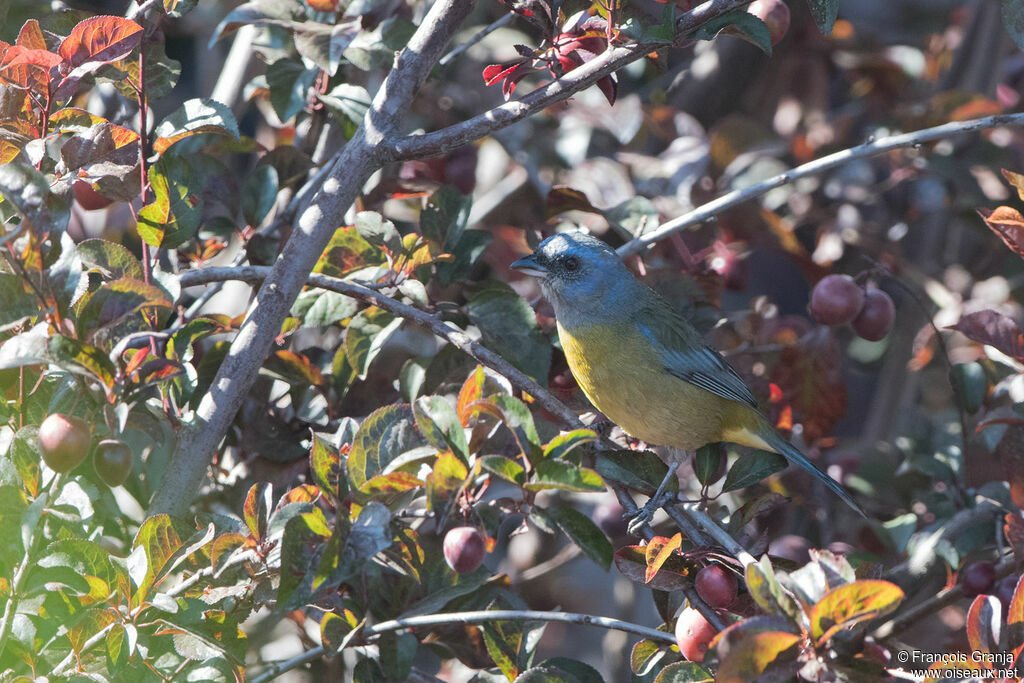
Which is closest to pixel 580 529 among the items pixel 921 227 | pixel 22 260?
pixel 22 260

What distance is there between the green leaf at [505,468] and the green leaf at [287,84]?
1.36 meters

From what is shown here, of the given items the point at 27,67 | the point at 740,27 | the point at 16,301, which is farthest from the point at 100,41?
the point at 740,27

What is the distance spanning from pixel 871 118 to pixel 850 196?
1006 mm

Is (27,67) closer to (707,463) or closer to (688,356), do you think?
(707,463)

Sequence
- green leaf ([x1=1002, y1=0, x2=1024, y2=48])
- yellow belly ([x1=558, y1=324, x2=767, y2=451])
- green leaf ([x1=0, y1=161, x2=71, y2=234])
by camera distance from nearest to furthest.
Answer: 1. green leaf ([x1=0, y1=161, x2=71, y2=234])
2. green leaf ([x1=1002, y1=0, x2=1024, y2=48])
3. yellow belly ([x1=558, y1=324, x2=767, y2=451])

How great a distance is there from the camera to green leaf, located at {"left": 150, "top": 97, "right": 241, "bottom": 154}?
2.17 metres

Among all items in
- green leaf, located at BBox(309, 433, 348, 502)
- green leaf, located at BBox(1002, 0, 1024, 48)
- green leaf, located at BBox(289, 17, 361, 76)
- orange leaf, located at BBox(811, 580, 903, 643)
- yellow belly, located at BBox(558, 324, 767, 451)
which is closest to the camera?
orange leaf, located at BBox(811, 580, 903, 643)

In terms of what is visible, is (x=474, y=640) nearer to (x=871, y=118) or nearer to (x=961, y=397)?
(x=961, y=397)

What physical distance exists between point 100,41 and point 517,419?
3.89ft

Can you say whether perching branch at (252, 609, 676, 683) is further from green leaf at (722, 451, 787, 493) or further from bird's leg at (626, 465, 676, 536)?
green leaf at (722, 451, 787, 493)

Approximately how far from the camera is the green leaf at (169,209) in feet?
6.84

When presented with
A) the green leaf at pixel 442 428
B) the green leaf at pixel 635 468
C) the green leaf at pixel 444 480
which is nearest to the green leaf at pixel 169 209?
the green leaf at pixel 442 428

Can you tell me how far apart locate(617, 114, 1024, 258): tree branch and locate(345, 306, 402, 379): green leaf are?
0.70 m

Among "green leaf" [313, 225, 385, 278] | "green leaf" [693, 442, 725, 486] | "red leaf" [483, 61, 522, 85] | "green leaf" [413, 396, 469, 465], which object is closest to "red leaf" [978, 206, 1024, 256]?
"green leaf" [693, 442, 725, 486]
